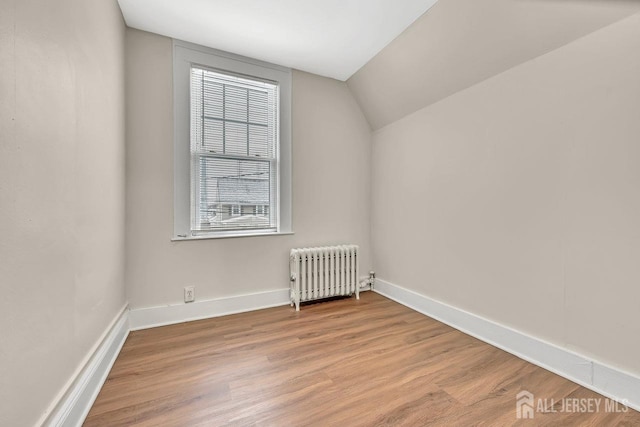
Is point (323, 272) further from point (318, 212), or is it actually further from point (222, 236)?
point (222, 236)

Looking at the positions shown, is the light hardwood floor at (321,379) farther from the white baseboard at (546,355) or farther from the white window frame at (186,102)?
the white window frame at (186,102)

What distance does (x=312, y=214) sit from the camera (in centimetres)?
303

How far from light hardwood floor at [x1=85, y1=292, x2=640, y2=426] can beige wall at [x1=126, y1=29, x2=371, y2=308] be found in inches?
18.9

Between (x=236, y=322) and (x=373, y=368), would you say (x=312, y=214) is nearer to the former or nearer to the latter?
(x=236, y=322)

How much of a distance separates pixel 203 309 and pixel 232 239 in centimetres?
73

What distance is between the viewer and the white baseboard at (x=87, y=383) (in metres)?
1.13

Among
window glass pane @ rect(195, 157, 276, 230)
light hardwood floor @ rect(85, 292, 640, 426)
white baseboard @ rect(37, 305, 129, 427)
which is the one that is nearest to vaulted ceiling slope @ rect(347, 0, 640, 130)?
window glass pane @ rect(195, 157, 276, 230)

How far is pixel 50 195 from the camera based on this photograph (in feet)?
3.60

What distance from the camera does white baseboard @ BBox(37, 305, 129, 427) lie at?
1.13 metres

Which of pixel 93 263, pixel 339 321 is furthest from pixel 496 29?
pixel 93 263

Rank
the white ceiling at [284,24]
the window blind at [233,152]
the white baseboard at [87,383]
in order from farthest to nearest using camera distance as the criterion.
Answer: the window blind at [233,152] → the white ceiling at [284,24] → the white baseboard at [87,383]

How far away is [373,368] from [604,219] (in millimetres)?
1681

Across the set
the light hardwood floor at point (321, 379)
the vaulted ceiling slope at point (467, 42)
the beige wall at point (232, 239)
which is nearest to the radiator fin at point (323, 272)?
the beige wall at point (232, 239)

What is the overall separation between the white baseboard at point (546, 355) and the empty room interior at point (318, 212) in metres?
0.01
